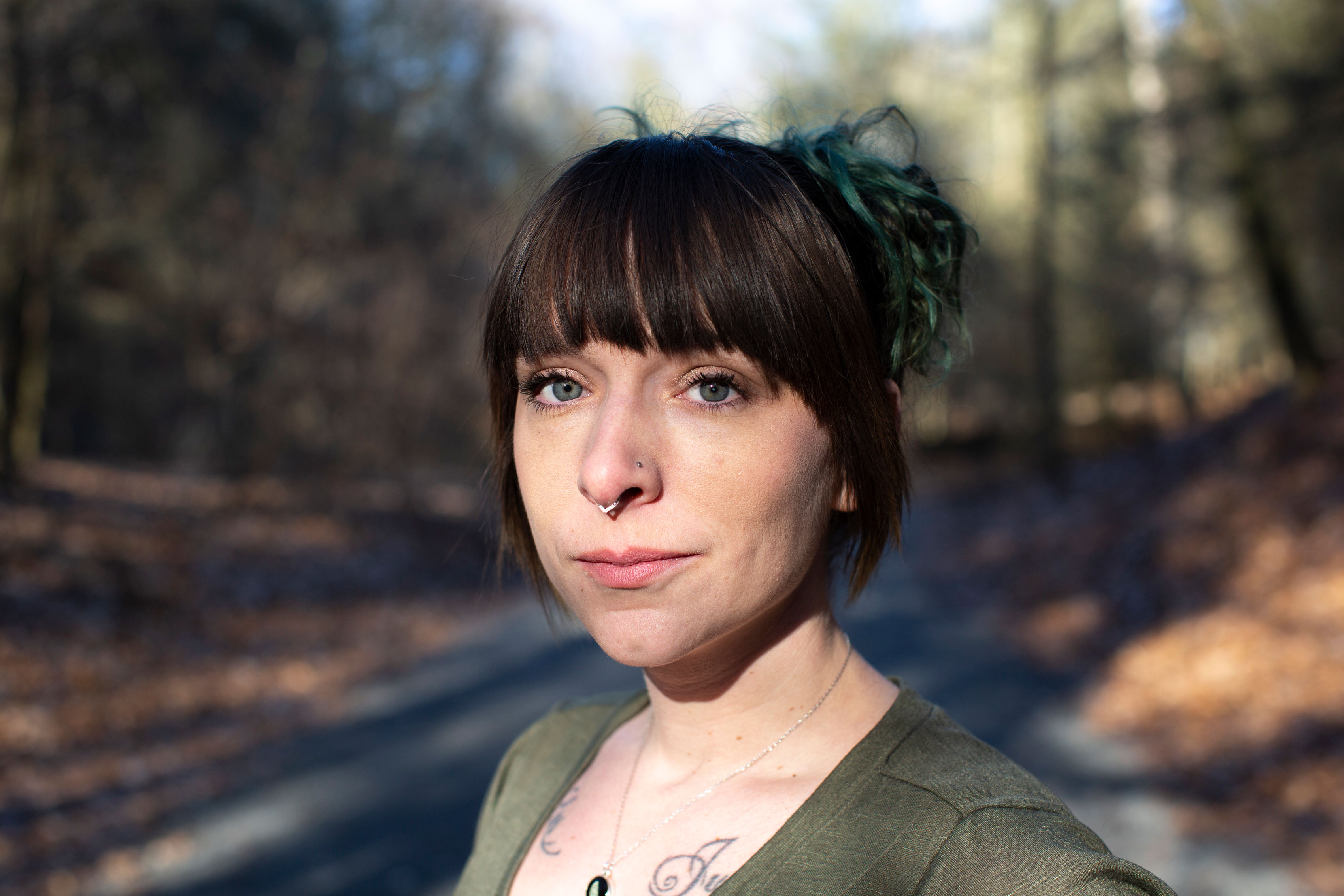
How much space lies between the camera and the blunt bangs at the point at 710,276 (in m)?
1.26

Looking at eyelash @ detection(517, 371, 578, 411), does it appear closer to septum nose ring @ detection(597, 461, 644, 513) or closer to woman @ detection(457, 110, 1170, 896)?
woman @ detection(457, 110, 1170, 896)

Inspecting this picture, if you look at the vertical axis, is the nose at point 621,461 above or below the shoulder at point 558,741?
above

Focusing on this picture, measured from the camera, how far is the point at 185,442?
14.0 m

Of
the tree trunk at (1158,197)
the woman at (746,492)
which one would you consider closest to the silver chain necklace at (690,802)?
the woman at (746,492)

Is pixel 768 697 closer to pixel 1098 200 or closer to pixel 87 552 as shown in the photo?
A: pixel 87 552

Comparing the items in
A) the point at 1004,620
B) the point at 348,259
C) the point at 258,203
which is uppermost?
the point at 258,203

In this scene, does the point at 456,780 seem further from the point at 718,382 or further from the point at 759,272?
the point at 759,272

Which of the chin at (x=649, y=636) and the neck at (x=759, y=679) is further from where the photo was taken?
the neck at (x=759, y=679)

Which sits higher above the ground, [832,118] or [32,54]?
[32,54]

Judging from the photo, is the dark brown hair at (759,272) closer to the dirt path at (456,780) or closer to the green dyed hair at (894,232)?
the green dyed hair at (894,232)

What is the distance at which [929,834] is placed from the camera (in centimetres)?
119

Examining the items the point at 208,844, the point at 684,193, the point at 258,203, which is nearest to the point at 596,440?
the point at 684,193

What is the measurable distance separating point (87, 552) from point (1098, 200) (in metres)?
18.1

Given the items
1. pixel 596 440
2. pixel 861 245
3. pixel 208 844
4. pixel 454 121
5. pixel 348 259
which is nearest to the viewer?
pixel 596 440
